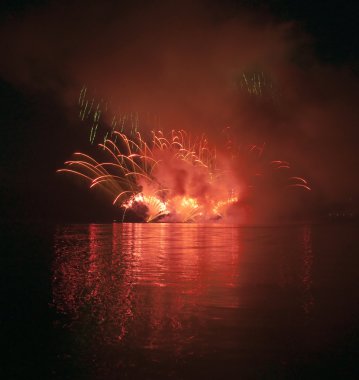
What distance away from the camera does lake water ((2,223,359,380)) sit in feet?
27.9

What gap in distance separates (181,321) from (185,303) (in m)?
2.24

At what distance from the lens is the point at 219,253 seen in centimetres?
2975

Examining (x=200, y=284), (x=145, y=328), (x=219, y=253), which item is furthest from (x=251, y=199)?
(x=145, y=328)

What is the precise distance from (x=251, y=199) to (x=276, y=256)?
77.8 metres

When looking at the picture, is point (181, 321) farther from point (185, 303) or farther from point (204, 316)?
point (185, 303)

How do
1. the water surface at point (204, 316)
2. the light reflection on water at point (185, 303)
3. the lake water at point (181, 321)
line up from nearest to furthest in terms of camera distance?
the lake water at point (181, 321)
the water surface at point (204, 316)
the light reflection on water at point (185, 303)

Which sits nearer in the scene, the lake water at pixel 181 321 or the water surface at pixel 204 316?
the lake water at pixel 181 321

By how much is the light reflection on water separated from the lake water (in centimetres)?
3

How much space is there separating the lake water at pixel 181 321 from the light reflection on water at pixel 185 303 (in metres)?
0.03

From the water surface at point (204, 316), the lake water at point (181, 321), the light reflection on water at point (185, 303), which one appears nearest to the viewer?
the lake water at point (181, 321)

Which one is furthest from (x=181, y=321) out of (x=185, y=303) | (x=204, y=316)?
(x=185, y=303)

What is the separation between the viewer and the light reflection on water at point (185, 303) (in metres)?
9.95

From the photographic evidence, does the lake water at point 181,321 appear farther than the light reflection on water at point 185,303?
No

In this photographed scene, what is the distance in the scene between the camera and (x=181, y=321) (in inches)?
464
